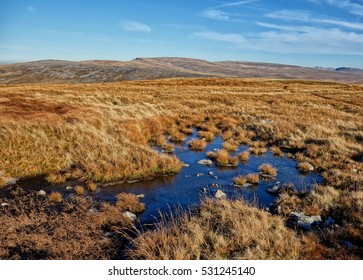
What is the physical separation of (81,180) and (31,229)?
12.3 ft

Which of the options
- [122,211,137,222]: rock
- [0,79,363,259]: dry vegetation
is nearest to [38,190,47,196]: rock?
[0,79,363,259]: dry vegetation

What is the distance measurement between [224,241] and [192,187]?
170 inches

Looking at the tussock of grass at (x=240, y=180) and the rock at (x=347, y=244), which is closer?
the rock at (x=347, y=244)

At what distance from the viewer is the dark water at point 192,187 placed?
30.2 ft

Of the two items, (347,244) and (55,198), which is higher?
(347,244)

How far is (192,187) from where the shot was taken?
10.4 metres

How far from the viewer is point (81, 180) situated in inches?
425

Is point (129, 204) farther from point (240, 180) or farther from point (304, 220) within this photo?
point (304, 220)

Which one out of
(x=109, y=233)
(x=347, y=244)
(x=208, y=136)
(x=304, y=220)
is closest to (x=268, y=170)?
(x=304, y=220)

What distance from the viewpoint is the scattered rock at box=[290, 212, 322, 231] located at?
294 inches

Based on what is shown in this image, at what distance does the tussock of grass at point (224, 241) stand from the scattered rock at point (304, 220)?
700mm

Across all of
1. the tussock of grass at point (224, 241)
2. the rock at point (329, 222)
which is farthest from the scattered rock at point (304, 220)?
the tussock of grass at point (224, 241)

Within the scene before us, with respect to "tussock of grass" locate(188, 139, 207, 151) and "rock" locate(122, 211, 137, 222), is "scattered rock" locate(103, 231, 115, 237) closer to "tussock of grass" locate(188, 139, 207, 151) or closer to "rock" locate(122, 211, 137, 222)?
"rock" locate(122, 211, 137, 222)

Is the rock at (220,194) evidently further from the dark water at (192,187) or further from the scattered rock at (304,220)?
the scattered rock at (304,220)
